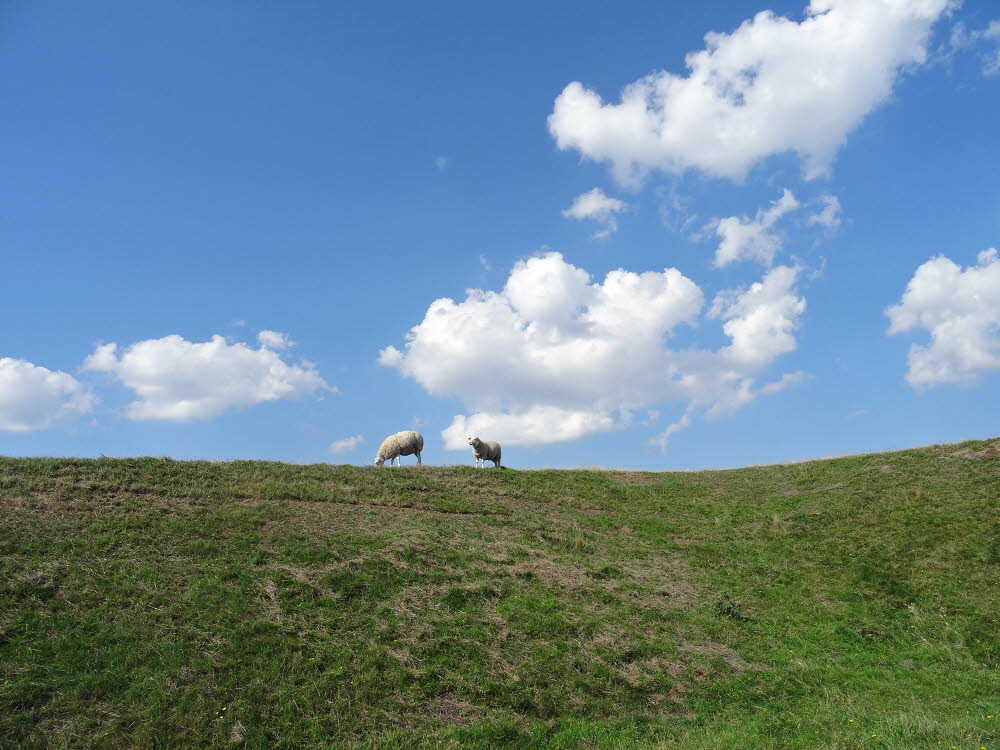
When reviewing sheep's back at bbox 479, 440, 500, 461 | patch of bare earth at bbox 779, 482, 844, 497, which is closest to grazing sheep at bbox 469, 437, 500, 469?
sheep's back at bbox 479, 440, 500, 461

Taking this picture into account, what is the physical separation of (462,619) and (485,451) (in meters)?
23.3

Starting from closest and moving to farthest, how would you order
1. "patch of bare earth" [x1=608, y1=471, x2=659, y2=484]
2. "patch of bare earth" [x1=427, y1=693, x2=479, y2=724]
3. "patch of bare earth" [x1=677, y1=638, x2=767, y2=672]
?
"patch of bare earth" [x1=427, y1=693, x2=479, y2=724] < "patch of bare earth" [x1=677, y1=638, x2=767, y2=672] < "patch of bare earth" [x1=608, y1=471, x2=659, y2=484]

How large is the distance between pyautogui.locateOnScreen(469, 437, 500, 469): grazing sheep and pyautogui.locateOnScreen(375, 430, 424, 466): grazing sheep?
4.10m

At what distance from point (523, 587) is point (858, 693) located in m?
9.77

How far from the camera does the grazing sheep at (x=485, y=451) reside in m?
39.2

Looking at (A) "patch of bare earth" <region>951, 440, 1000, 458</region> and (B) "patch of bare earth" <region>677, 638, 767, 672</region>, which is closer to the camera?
(B) "patch of bare earth" <region>677, 638, 767, 672</region>

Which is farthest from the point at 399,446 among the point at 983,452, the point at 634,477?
the point at 983,452

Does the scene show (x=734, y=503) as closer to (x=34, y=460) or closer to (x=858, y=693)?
(x=858, y=693)

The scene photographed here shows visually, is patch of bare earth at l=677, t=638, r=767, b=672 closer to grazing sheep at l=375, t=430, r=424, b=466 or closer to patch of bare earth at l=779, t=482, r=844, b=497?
patch of bare earth at l=779, t=482, r=844, b=497

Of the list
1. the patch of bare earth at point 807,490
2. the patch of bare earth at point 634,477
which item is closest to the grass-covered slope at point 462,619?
the patch of bare earth at point 807,490

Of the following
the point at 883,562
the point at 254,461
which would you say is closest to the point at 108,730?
the point at 254,461

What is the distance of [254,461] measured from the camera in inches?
1174

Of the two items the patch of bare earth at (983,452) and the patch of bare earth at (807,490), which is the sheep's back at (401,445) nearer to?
the patch of bare earth at (807,490)

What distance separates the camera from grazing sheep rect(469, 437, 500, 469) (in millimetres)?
39219
